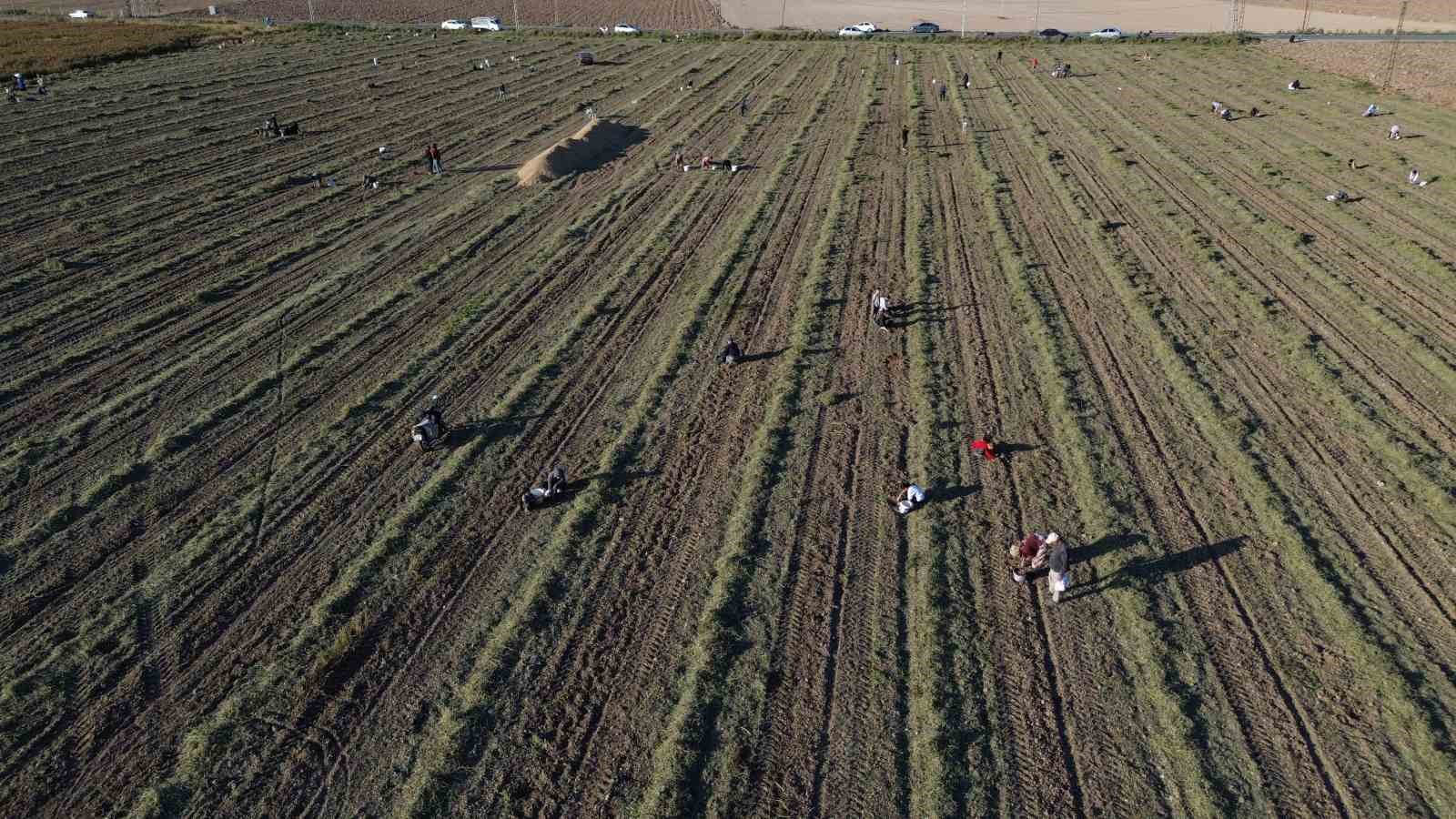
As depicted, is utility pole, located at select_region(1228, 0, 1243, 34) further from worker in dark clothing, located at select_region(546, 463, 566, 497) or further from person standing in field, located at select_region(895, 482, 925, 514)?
worker in dark clothing, located at select_region(546, 463, 566, 497)

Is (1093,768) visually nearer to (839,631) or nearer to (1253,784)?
(1253,784)

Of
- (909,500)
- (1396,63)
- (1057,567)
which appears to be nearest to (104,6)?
(909,500)

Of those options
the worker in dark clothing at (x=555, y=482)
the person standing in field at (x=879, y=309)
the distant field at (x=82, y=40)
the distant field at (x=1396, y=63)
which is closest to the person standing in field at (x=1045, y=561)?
the worker in dark clothing at (x=555, y=482)

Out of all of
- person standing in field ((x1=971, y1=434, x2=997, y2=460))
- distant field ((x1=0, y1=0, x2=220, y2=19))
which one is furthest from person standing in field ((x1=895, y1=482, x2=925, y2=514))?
distant field ((x1=0, y1=0, x2=220, y2=19))

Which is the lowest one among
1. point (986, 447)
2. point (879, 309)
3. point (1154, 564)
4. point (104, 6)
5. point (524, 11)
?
point (1154, 564)

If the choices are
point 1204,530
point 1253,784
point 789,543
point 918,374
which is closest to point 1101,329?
point 918,374

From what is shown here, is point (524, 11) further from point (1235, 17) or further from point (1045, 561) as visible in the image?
point (1045, 561)
